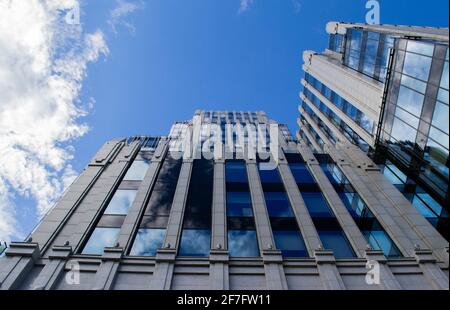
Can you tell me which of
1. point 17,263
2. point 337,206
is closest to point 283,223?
point 337,206

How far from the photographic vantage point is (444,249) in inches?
719

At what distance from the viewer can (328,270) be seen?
55.8ft

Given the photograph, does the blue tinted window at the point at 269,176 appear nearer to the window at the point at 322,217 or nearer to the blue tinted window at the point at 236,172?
the blue tinted window at the point at 236,172

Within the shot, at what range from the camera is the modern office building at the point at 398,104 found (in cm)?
2038

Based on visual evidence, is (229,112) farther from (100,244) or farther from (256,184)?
(100,244)

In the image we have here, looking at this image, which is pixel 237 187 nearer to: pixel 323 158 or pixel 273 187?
pixel 273 187

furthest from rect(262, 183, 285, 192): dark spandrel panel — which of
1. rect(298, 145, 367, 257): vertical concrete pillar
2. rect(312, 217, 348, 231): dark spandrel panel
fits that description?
rect(312, 217, 348, 231): dark spandrel panel

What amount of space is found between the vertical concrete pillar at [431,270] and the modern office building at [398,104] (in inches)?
107

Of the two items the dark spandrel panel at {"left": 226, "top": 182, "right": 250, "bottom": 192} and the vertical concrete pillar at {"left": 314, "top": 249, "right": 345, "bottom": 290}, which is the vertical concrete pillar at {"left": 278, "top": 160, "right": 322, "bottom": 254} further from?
the dark spandrel panel at {"left": 226, "top": 182, "right": 250, "bottom": 192}

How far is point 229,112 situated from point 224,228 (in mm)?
65237

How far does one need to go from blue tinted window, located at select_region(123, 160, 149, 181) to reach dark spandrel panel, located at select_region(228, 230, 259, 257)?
32.6ft
